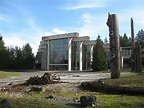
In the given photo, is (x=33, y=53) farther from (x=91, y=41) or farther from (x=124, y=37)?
(x=124, y=37)

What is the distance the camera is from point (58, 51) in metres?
98.2

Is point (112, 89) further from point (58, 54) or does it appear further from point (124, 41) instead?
point (124, 41)

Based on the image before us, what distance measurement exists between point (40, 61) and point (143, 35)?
69.0 metres

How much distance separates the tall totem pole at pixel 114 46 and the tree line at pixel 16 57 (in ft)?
269

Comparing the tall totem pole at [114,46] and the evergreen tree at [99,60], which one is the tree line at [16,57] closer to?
the evergreen tree at [99,60]

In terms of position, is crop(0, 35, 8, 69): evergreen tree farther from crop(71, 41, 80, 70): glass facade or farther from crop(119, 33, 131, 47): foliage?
crop(119, 33, 131, 47): foliage

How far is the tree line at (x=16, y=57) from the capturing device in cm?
9944

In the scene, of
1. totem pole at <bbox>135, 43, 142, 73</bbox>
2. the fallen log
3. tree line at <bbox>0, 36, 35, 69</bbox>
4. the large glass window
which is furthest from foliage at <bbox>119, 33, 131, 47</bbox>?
the fallen log

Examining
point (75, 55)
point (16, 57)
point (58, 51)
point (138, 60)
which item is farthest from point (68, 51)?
point (138, 60)

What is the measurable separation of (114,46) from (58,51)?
78.2m

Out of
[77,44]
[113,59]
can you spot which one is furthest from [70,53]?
[113,59]

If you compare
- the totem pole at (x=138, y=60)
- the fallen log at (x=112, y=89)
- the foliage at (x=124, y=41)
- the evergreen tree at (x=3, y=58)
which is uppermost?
the foliage at (x=124, y=41)

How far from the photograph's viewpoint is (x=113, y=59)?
20328mm

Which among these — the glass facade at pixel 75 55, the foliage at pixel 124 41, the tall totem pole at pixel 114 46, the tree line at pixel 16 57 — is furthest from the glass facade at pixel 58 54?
the tall totem pole at pixel 114 46
